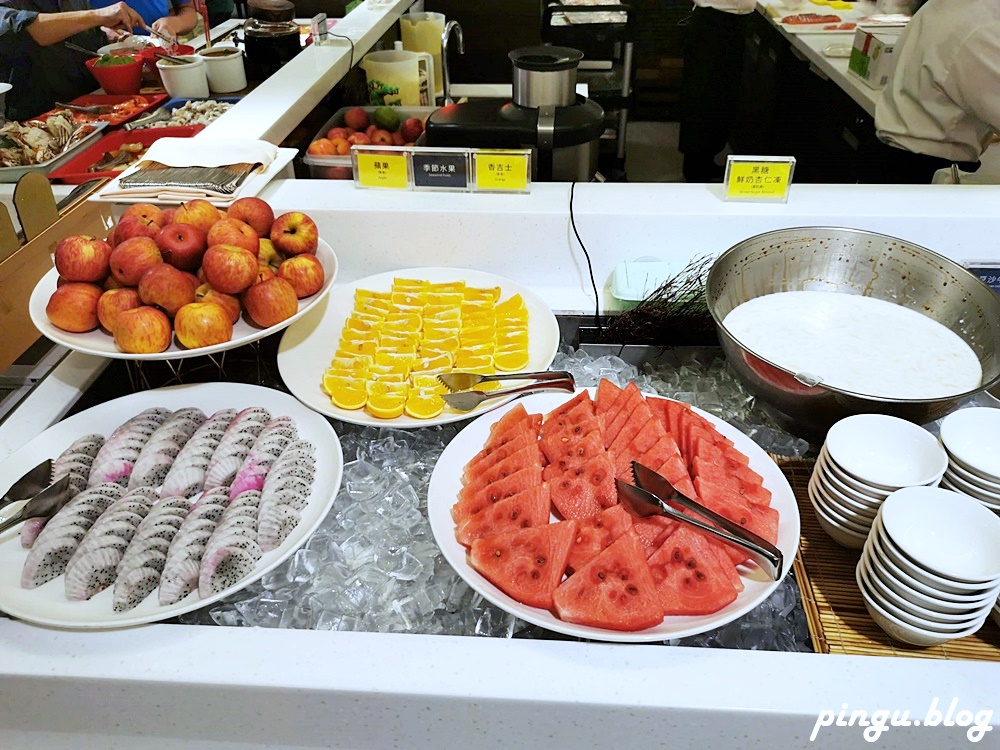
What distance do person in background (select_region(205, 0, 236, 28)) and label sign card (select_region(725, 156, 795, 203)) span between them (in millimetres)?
4078

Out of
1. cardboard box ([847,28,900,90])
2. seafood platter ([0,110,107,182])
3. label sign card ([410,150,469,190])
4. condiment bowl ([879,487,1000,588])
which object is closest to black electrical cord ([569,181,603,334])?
label sign card ([410,150,469,190])

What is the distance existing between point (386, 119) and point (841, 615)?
87.1 inches

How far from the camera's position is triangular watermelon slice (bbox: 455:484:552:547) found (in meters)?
1.03

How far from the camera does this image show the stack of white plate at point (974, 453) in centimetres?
101

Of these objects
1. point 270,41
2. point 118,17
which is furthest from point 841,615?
point 118,17

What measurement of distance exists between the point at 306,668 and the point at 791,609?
2.22 ft

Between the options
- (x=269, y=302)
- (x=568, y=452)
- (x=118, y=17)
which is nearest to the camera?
(x=568, y=452)

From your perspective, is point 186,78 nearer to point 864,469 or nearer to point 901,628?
point 864,469

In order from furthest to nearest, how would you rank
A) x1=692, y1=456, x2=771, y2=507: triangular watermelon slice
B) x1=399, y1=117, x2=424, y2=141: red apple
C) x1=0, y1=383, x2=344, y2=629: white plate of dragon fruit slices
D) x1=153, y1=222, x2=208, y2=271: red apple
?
x1=399, y1=117, x2=424, y2=141: red apple → x1=153, y1=222, x2=208, y2=271: red apple → x1=692, y1=456, x2=771, y2=507: triangular watermelon slice → x1=0, y1=383, x2=344, y2=629: white plate of dragon fruit slices

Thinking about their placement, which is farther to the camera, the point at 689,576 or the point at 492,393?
the point at 492,393

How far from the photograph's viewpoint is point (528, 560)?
97cm

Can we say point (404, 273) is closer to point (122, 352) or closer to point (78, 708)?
point (122, 352)

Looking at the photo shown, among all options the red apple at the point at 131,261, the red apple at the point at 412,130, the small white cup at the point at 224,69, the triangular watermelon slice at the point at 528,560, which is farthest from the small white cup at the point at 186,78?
the triangular watermelon slice at the point at 528,560

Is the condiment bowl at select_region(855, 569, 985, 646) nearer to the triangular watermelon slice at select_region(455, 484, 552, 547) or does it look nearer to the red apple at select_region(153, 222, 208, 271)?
the triangular watermelon slice at select_region(455, 484, 552, 547)
